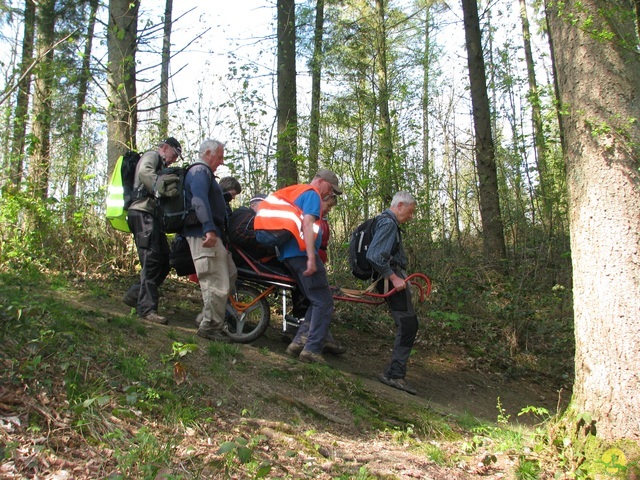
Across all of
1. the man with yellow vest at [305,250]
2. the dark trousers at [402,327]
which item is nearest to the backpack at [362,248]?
the dark trousers at [402,327]

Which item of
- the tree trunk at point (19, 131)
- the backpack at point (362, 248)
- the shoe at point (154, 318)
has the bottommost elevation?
the shoe at point (154, 318)

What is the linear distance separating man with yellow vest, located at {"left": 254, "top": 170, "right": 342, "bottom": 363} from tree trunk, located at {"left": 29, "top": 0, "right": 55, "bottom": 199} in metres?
3.86

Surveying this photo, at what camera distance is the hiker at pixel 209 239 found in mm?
5906

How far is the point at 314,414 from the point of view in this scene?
4.98 m

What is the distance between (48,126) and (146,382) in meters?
7.65

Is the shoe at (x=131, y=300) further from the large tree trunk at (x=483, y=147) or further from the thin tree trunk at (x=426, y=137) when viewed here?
A: the large tree trunk at (x=483, y=147)

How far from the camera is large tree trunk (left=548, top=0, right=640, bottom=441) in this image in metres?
4.32

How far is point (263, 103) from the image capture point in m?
11.1

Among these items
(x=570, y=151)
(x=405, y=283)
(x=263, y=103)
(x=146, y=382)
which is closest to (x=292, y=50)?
(x=263, y=103)

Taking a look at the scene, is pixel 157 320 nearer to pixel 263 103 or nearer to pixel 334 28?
pixel 263 103

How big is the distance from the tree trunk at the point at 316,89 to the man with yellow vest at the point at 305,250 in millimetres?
4443

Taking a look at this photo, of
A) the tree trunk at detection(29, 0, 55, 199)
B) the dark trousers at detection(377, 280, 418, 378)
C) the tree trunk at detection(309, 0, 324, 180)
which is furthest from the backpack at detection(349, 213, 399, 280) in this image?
the tree trunk at detection(29, 0, 55, 199)

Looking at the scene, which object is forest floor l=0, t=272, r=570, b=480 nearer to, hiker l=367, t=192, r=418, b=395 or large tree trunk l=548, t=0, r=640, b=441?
hiker l=367, t=192, r=418, b=395

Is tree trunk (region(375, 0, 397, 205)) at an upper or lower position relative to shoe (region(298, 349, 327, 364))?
upper
